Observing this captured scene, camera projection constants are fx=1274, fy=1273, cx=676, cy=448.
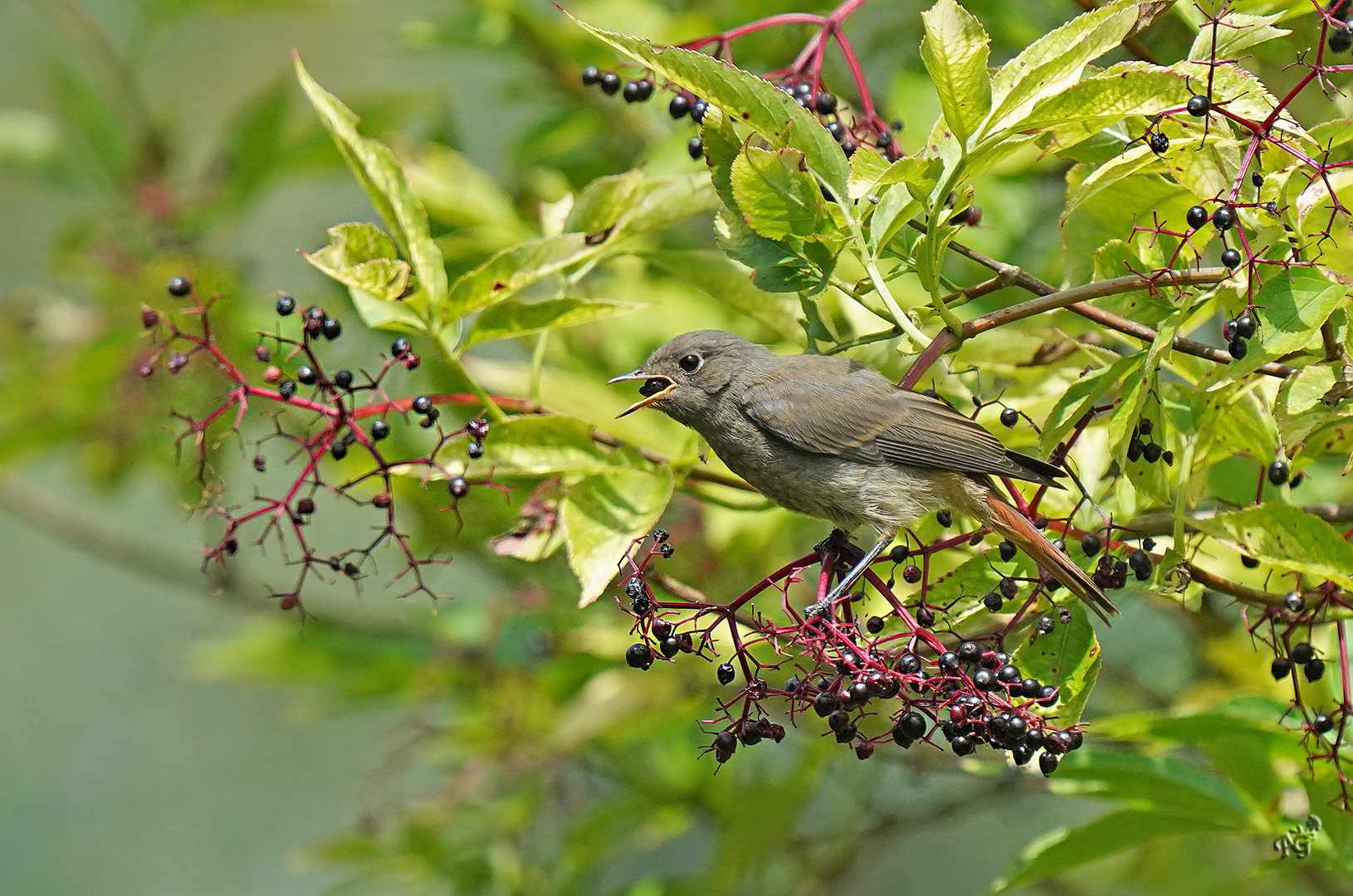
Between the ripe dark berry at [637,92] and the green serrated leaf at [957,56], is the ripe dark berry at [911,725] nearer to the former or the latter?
the green serrated leaf at [957,56]

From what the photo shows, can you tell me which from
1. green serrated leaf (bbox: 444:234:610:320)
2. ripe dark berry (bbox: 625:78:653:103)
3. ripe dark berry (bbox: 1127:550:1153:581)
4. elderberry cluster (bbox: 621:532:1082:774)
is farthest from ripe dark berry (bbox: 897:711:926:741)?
ripe dark berry (bbox: 625:78:653:103)

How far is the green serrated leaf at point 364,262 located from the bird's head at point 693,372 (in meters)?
0.51

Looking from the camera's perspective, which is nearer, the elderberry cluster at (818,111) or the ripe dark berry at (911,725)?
the ripe dark berry at (911,725)

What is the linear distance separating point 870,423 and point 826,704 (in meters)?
0.78

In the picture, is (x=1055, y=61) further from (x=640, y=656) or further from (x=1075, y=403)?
(x=640, y=656)

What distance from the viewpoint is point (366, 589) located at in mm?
7344

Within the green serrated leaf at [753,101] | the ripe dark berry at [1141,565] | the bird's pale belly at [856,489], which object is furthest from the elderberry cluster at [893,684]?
the green serrated leaf at [753,101]

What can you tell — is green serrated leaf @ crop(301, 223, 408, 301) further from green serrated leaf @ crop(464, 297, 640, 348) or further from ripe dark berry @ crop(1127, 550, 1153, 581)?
ripe dark berry @ crop(1127, 550, 1153, 581)

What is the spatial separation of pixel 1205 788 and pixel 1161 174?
1.01 metres

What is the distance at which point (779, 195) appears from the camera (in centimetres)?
163

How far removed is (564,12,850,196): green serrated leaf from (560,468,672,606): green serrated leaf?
0.61 m

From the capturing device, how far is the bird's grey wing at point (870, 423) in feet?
6.48

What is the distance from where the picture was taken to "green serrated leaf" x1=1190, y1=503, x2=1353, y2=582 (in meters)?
1.57

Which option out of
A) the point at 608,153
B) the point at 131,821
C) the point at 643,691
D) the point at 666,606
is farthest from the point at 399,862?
the point at 131,821
